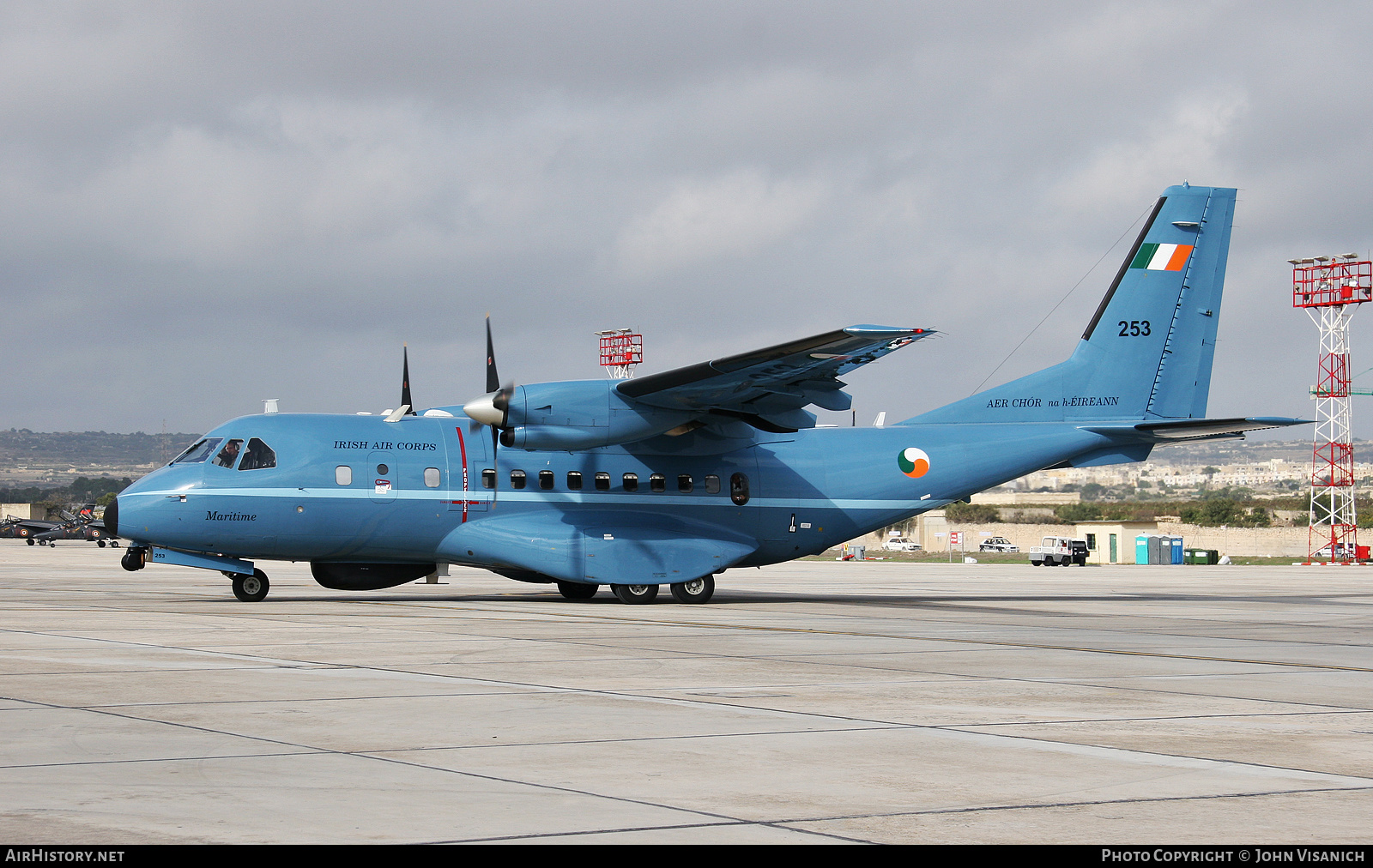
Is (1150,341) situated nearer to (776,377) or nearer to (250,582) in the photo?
(776,377)

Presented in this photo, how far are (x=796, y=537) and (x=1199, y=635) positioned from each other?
9251 mm

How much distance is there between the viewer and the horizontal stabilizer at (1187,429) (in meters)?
24.2

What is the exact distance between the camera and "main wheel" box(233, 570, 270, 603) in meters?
23.0

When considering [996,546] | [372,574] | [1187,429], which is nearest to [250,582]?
[372,574]

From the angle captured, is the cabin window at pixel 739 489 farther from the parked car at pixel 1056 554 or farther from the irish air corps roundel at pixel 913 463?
the parked car at pixel 1056 554

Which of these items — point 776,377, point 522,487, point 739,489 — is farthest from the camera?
point 739,489

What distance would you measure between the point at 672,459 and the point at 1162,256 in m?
11.4

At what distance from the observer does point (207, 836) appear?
5.41m

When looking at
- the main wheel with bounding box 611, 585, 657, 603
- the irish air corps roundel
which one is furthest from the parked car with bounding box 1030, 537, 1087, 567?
the main wheel with bounding box 611, 585, 657, 603

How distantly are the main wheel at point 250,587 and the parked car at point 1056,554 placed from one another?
163 ft

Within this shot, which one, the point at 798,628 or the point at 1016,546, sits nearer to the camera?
the point at 798,628

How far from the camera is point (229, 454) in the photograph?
22531mm

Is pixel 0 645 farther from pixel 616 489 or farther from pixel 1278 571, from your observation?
pixel 1278 571

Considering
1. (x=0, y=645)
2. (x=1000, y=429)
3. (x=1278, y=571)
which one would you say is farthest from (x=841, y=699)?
(x=1278, y=571)
